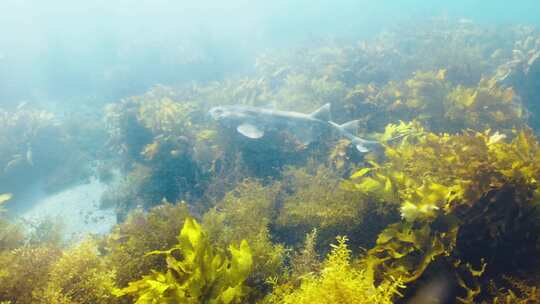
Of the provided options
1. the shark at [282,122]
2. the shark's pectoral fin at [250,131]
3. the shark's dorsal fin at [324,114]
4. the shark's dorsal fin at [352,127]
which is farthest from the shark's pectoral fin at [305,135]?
the shark's pectoral fin at [250,131]

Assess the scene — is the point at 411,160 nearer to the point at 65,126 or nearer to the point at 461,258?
the point at 461,258

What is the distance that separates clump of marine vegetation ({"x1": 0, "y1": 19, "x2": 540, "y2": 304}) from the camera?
97.9 inches

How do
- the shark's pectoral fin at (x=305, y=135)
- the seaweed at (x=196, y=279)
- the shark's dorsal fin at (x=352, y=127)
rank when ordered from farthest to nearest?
the shark's pectoral fin at (x=305, y=135), the shark's dorsal fin at (x=352, y=127), the seaweed at (x=196, y=279)

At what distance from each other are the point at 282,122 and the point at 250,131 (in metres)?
0.83

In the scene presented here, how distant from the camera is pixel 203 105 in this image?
11273 mm

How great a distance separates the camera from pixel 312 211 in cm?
429

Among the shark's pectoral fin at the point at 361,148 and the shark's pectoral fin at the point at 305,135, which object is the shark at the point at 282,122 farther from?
the shark's pectoral fin at the point at 361,148

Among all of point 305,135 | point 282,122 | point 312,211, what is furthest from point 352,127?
point 312,211

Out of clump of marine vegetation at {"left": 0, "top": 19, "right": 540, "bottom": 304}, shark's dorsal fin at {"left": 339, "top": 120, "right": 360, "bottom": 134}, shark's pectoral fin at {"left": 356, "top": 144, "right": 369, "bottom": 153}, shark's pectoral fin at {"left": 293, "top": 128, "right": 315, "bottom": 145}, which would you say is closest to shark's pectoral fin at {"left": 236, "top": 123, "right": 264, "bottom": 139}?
clump of marine vegetation at {"left": 0, "top": 19, "right": 540, "bottom": 304}

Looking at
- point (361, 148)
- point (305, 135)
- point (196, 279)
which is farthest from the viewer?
point (305, 135)

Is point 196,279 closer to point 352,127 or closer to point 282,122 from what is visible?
point 282,122

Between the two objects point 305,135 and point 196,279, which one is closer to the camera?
point 196,279

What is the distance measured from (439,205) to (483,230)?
16.6 inches

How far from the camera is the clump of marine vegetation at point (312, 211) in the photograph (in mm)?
2486
